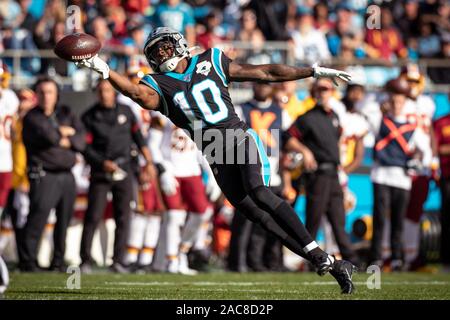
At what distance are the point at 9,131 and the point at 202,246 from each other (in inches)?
100

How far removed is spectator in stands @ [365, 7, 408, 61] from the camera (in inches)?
648

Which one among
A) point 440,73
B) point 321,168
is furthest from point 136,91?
point 440,73

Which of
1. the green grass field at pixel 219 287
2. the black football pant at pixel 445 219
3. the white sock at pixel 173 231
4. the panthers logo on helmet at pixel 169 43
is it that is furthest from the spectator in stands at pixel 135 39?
the panthers logo on helmet at pixel 169 43

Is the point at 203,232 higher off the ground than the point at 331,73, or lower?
lower

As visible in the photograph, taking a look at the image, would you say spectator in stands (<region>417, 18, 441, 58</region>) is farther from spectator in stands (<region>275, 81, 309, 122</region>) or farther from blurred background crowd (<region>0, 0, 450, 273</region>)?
spectator in stands (<region>275, 81, 309, 122</region>)

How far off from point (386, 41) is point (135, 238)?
6.72m

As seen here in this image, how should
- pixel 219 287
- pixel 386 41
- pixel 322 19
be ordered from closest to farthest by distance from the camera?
pixel 219 287 → pixel 322 19 → pixel 386 41

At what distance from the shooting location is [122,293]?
8.21m

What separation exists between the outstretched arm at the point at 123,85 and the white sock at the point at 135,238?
151 inches

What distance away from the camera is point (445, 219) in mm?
12078

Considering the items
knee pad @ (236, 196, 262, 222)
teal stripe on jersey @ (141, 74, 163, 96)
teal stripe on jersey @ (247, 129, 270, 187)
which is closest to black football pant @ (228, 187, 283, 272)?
knee pad @ (236, 196, 262, 222)

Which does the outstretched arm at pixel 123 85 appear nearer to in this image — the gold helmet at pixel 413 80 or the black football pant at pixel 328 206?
the black football pant at pixel 328 206

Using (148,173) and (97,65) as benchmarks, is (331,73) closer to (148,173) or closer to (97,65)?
(97,65)

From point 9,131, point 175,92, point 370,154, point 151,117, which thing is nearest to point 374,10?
point 370,154
